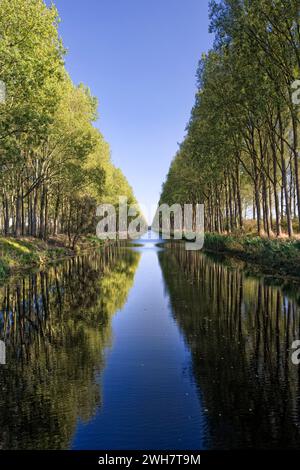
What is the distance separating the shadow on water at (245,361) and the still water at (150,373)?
0.03 metres

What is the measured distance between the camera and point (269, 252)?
29.6m

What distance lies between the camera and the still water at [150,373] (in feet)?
20.0

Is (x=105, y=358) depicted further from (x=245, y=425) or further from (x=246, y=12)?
(x=246, y=12)

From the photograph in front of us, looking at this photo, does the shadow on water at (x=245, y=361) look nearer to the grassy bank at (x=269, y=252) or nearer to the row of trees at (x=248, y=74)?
the grassy bank at (x=269, y=252)

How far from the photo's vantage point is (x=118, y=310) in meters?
15.9

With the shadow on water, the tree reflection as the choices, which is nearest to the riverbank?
the tree reflection

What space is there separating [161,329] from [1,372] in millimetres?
5070

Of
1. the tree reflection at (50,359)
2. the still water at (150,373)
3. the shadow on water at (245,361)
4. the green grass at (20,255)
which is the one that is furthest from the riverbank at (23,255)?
the shadow on water at (245,361)

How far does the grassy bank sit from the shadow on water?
18.9ft

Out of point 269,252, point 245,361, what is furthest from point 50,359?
point 269,252

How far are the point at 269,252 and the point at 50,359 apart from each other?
73.3 ft

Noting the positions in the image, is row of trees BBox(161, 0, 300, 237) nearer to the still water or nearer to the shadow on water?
the shadow on water

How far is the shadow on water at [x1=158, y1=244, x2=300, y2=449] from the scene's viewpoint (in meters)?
6.21
